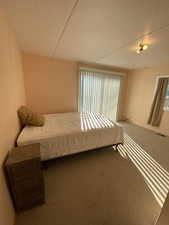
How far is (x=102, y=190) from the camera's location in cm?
147

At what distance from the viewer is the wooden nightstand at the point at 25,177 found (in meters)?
1.04

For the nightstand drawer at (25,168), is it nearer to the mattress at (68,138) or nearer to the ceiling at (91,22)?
the mattress at (68,138)

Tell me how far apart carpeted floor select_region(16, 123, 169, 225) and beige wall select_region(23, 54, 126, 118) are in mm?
1836

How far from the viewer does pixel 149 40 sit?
1.79m

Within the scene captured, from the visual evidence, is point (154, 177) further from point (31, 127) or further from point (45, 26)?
point (45, 26)

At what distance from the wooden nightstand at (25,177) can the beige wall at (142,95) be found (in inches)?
151

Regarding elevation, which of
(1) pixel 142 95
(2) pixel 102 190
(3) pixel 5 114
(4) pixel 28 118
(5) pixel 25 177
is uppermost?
(1) pixel 142 95

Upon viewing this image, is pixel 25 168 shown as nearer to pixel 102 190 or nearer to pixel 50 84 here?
pixel 102 190

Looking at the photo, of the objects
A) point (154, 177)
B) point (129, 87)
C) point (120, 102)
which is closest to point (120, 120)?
point (120, 102)

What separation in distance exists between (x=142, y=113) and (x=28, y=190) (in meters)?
4.18

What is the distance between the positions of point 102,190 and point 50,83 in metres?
2.97

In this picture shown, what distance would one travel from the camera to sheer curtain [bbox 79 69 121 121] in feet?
11.7

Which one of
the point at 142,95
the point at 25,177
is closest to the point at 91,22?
the point at 25,177

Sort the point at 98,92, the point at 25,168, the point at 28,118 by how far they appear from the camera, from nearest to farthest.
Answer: the point at 25,168 → the point at 28,118 → the point at 98,92
